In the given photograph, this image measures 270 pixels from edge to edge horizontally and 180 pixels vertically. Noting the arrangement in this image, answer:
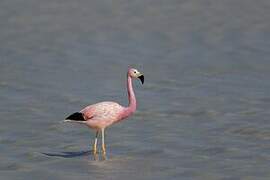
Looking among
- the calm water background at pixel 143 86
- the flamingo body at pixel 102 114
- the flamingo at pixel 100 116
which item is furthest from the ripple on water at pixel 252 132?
the flamingo body at pixel 102 114

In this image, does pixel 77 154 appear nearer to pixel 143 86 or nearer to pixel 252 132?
pixel 252 132

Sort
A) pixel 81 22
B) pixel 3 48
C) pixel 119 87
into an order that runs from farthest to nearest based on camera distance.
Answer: pixel 81 22, pixel 3 48, pixel 119 87

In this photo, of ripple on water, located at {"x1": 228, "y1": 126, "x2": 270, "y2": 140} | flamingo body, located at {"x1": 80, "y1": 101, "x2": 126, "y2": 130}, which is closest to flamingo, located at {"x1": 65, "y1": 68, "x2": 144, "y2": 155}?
flamingo body, located at {"x1": 80, "y1": 101, "x2": 126, "y2": 130}

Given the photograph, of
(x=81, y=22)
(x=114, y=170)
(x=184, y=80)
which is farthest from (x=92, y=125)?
(x=81, y=22)

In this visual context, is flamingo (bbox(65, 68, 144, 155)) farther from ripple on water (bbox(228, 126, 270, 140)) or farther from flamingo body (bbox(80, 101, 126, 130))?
ripple on water (bbox(228, 126, 270, 140))

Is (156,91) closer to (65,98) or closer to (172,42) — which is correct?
(65,98)

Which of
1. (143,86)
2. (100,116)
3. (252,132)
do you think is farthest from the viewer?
(143,86)

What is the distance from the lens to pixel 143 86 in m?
17.0

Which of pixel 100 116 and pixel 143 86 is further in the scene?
pixel 143 86

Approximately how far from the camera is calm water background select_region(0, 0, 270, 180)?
476 inches

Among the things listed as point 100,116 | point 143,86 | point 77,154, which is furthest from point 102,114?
point 143,86

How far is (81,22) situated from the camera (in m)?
21.4

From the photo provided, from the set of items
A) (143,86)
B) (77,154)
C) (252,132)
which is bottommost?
(77,154)

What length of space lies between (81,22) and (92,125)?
896cm
